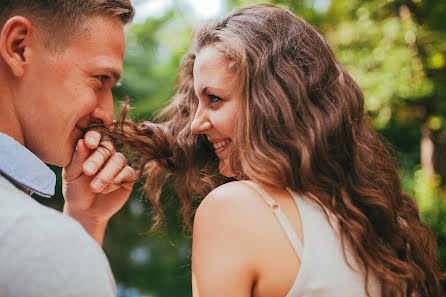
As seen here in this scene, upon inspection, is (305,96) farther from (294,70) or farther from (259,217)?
(259,217)

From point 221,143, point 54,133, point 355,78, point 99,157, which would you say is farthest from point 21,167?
point 355,78

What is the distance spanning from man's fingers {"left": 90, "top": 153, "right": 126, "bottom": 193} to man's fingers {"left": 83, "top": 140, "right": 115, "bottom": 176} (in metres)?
0.03

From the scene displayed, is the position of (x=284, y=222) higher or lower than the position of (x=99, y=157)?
higher

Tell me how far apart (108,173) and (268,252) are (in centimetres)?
104

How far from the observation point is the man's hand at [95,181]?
7.28ft

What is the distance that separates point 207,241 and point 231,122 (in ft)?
2.29

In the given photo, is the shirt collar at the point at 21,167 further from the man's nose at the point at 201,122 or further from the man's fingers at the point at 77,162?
the man's nose at the point at 201,122

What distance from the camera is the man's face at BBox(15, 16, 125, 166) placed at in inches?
65.3

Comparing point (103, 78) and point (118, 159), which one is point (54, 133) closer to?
point (103, 78)

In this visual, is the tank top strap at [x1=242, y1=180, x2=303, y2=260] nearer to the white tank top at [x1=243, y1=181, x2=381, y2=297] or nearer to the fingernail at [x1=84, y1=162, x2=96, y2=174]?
the white tank top at [x1=243, y1=181, x2=381, y2=297]

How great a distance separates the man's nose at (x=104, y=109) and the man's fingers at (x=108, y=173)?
0.94 ft

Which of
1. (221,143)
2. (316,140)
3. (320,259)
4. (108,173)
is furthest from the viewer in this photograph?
(221,143)

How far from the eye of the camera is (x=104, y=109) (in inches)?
82.6

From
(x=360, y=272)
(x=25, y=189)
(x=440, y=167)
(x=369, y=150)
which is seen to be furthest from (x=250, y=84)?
(x=440, y=167)
